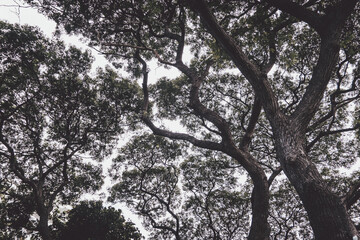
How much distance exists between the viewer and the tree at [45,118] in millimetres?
7914

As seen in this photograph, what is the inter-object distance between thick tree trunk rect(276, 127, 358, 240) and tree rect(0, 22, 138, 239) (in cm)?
870

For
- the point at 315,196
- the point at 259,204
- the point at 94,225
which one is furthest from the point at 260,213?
the point at 94,225

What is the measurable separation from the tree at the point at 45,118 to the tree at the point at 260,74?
5.07 ft

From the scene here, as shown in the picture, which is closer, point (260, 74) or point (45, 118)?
point (260, 74)

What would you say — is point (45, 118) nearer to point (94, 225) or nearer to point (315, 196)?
point (94, 225)

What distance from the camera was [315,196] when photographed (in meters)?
2.48

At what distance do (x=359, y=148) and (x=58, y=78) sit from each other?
16.1 m

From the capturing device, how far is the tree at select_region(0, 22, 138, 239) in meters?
7.91

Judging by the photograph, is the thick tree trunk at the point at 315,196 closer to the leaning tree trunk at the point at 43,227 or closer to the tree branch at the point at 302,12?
the tree branch at the point at 302,12

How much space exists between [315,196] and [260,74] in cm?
234

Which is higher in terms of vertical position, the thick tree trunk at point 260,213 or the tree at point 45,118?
the tree at point 45,118

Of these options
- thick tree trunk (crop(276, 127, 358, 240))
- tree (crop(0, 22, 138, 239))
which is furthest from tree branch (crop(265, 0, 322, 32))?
tree (crop(0, 22, 138, 239))

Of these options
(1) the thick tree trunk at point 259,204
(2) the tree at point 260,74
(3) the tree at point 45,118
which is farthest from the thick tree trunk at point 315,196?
(3) the tree at point 45,118

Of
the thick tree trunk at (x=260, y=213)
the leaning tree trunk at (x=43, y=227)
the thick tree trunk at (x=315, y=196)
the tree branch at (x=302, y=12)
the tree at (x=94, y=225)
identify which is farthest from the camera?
the tree at (x=94, y=225)
